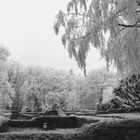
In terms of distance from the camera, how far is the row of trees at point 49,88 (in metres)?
35.6

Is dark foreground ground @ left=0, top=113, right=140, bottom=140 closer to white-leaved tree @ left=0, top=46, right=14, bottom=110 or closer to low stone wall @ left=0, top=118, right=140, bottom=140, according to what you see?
low stone wall @ left=0, top=118, right=140, bottom=140

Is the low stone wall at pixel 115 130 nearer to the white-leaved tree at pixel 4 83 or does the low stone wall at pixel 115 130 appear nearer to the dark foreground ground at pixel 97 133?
the dark foreground ground at pixel 97 133

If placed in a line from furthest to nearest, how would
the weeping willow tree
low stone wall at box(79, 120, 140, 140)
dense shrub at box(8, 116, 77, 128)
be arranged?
dense shrub at box(8, 116, 77, 128), the weeping willow tree, low stone wall at box(79, 120, 140, 140)

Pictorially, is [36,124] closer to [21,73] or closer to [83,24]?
[83,24]

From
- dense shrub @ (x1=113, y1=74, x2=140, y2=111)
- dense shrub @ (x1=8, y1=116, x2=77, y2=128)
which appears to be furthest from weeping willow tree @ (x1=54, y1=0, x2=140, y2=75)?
dense shrub @ (x1=113, y1=74, x2=140, y2=111)

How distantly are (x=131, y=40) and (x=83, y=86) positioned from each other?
122 ft

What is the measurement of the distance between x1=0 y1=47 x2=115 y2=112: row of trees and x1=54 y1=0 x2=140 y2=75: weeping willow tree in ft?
87.4

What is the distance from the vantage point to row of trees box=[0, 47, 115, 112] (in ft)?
117

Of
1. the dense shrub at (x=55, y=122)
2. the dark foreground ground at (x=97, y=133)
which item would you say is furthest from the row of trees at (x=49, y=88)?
the dark foreground ground at (x=97, y=133)

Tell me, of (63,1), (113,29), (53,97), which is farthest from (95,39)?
(53,97)

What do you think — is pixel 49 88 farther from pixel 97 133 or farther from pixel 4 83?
pixel 97 133

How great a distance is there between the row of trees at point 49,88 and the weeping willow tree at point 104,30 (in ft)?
87.4

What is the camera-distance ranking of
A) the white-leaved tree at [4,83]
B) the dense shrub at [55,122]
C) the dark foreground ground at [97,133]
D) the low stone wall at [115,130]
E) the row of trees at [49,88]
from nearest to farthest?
the dark foreground ground at [97,133]
the low stone wall at [115,130]
the dense shrub at [55,122]
the white-leaved tree at [4,83]
the row of trees at [49,88]

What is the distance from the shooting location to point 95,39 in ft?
20.9
